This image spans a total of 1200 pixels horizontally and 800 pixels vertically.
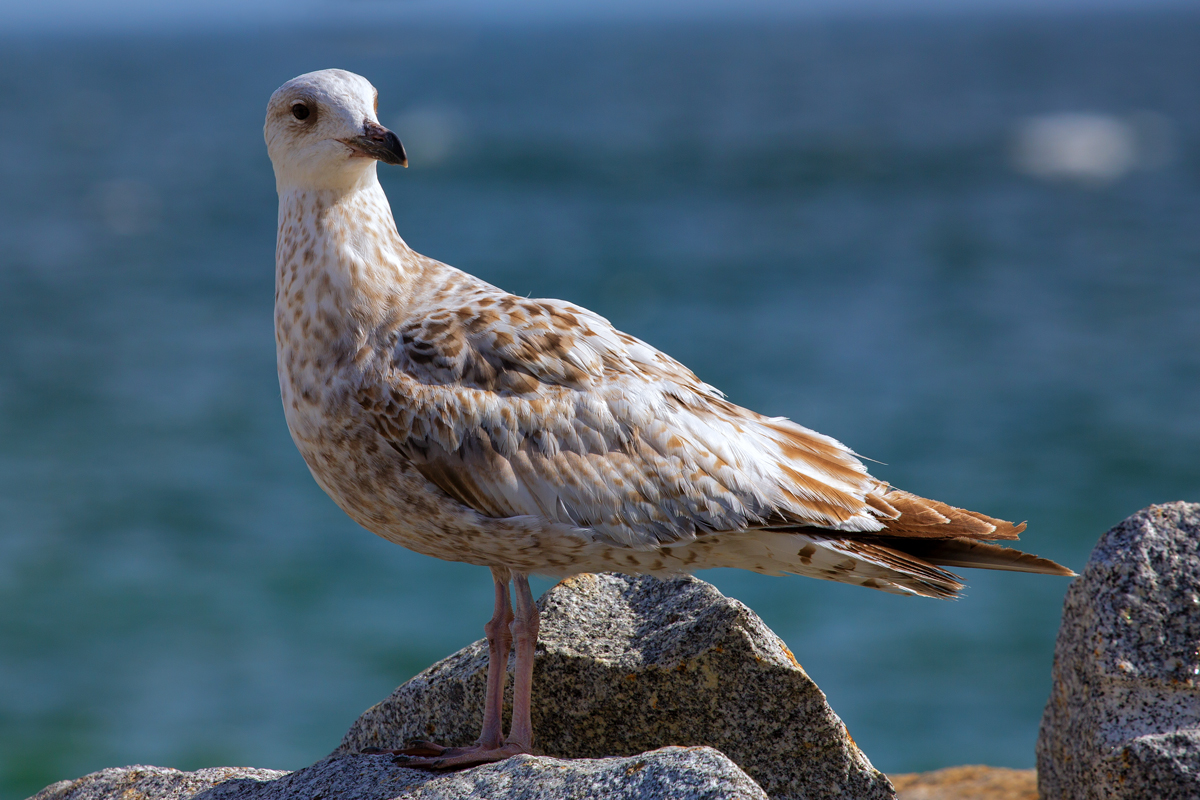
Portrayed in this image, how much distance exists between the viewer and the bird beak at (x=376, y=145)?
505cm

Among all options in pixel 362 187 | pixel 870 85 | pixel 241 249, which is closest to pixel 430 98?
pixel 870 85

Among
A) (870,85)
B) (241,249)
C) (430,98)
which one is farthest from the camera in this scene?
(870,85)

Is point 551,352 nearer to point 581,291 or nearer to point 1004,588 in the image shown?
point 1004,588

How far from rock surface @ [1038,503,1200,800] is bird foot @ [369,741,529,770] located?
2440mm

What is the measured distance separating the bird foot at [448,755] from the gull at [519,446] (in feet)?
0.05

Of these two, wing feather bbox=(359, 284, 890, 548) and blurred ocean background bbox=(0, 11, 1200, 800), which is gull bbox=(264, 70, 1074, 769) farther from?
blurred ocean background bbox=(0, 11, 1200, 800)

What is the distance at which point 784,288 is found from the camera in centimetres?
3331

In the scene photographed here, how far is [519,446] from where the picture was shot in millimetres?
4895

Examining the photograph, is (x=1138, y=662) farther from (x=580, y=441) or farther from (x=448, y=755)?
(x=448, y=755)

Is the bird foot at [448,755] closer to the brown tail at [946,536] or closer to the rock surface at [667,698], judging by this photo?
the rock surface at [667,698]

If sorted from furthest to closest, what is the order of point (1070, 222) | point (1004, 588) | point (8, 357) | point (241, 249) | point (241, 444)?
point (1070, 222)
point (241, 249)
point (8, 357)
point (241, 444)
point (1004, 588)

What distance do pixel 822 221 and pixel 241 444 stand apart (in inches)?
1001

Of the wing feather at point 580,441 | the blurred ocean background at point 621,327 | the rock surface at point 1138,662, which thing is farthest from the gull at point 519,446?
the blurred ocean background at point 621,327

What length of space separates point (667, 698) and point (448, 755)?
3.32ft
